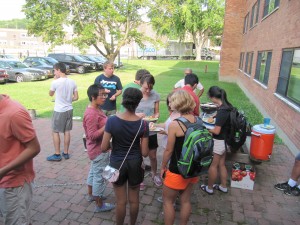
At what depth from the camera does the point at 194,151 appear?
8.00 feet

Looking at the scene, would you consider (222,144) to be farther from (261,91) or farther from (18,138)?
(261,91)

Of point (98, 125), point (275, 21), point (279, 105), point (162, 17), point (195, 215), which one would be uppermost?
point (162, 17)

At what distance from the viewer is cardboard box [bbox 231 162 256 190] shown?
4.01 m

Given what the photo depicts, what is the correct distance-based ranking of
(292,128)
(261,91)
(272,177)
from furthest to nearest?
(261,91), (292,128), (272,177)

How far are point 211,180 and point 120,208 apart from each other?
1.64 m

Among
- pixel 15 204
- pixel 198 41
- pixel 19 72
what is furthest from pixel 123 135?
pixel 198 41

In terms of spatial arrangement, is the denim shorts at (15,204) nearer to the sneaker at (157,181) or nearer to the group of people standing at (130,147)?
the group of people standing at (130,147)

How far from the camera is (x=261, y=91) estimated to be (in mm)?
10211

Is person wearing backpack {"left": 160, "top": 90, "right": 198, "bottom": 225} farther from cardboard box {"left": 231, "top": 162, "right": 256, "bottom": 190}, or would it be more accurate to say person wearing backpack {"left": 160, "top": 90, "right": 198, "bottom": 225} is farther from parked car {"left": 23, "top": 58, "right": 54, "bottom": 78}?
parked car {"left": 23, "top": 58, "right": 54, "bottom": 78}

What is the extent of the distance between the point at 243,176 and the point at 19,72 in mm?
16455

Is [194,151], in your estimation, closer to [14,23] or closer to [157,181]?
[157,181]

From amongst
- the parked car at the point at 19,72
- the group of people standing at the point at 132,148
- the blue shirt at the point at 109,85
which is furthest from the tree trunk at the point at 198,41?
the group of people standing at the point at 132,148

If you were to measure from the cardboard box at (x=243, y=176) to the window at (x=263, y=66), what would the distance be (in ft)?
22.0

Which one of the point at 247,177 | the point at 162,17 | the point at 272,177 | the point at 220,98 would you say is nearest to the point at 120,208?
the point at 220,98
